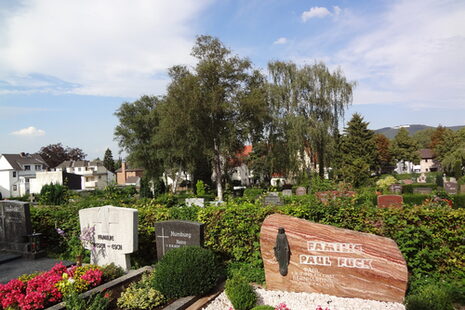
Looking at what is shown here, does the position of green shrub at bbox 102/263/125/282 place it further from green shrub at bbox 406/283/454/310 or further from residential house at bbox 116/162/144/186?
residential house at bbox 116/162/144/186

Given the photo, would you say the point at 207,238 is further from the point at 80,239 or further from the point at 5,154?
the point at 5,154

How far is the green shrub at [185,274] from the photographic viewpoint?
6109 millimetres

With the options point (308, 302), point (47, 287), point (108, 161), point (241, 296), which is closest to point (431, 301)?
point (308, 302)

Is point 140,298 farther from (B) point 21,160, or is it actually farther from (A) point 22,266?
(B) point 21,160

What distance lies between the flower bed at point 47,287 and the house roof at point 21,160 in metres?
63.6

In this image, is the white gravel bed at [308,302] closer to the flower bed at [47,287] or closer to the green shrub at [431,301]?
the green shrub at [431,301]

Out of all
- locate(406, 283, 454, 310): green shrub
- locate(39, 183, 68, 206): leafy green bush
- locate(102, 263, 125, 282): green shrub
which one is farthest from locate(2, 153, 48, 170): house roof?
locate(406, 283, 454, 310): green shrub

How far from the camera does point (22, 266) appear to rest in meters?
9.01

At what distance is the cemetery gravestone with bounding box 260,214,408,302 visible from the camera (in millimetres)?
5855

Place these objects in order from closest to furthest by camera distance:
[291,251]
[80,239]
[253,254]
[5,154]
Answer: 1. [291,251]
2. [253,254]
3. [80,239]
4. [5,154]

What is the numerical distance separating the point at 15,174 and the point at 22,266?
6042 cm

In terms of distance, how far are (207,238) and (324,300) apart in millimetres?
3405

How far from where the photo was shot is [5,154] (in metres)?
60.5

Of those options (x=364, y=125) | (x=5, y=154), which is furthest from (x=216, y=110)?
(x=5, y=154)
